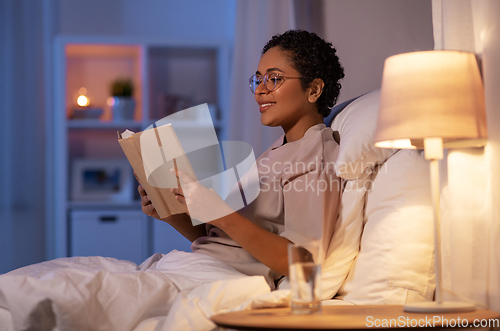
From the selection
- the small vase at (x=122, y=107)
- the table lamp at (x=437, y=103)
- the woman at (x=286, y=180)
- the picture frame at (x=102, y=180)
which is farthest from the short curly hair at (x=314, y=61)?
the picture frame at (x=102, y=180)

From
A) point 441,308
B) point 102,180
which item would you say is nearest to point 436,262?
point 441,308

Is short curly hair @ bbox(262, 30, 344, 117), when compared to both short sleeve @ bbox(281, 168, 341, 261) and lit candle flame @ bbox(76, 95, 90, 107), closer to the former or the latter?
short sleeve @ bbox(281, 168, 341, 261)

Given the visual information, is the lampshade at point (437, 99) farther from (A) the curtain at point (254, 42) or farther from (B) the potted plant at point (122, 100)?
(B) the potted plant at point (122, 100)

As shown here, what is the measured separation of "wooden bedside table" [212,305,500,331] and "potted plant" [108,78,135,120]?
8.31 ft

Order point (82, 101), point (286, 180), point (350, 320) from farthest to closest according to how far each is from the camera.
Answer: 1. point (82, 101)
2. point (286, 180)
3. point (350, 320)

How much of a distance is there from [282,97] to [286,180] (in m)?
0.30

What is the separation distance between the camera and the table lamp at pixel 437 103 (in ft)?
2.87

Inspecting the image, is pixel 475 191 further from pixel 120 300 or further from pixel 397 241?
pixel 120 300

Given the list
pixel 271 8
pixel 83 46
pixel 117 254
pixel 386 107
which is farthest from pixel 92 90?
pixel 386 107

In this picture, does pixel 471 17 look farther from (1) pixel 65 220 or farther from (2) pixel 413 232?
(1) pixel 65 220

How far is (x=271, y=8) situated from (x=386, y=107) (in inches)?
62.3

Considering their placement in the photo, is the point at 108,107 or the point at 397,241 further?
the point at 108,107

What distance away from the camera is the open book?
1.23m

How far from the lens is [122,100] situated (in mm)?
3236
